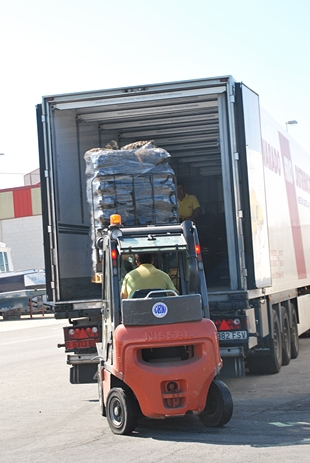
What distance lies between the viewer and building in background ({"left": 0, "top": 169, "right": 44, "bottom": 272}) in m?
56.7

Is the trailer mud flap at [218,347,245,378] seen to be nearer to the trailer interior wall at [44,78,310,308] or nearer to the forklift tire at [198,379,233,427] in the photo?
the trailer interior wall at [44,78,310,308]

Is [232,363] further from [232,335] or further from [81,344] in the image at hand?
[81,344]

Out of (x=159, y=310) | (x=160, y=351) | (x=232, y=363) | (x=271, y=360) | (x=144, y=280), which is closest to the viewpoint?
(x=159, y=310)

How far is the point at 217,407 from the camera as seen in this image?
8.07 metres

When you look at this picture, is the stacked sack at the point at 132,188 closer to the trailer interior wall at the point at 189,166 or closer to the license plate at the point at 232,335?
the trailer interior wall at the point at 189,166

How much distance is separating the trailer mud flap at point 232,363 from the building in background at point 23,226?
47406 millimetres

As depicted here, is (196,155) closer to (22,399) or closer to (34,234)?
(22,399)

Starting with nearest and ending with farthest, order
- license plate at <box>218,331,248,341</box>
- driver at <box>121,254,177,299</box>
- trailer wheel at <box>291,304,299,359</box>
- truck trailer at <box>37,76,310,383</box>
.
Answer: driver at <box>121,254,177,299</box> → license plate at <box>218,331,248,341</box> → truck trailer at <box>37,76,310,383</box> → trailer wheel at <box>291,304,299,359</box>

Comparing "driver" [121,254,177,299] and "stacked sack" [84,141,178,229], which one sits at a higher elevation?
"stacked sack" [84,141,178,229]

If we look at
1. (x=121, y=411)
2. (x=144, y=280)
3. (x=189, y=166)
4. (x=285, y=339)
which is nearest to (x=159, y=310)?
(x=144, y=280)

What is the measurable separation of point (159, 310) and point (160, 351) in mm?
581

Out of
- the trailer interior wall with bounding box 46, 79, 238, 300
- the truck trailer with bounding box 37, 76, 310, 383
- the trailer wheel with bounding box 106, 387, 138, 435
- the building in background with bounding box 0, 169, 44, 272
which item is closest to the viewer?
the trailer wheel with bounding box 106, 387, 138, 435

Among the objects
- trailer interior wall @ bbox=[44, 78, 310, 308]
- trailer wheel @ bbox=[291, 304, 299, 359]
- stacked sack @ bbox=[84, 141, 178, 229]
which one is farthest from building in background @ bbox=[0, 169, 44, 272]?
stacked sack @ bbox=[84, 141, 178, 229]

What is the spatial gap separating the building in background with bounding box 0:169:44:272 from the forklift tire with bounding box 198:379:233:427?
4898cm
